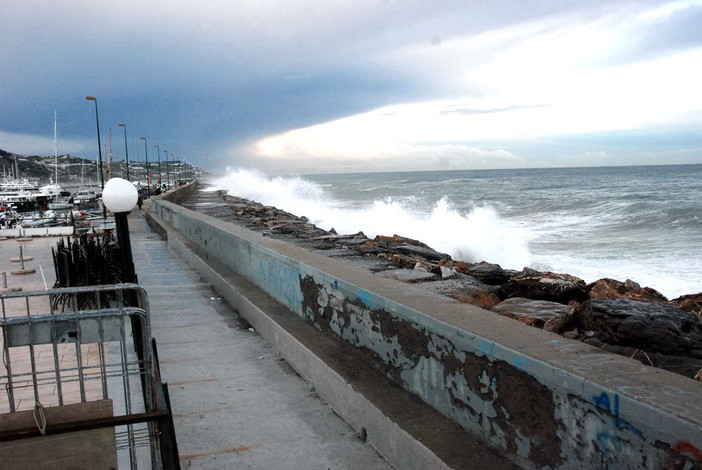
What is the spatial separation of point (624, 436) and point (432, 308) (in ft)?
5.05

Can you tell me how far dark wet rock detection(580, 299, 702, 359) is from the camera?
11.2ft

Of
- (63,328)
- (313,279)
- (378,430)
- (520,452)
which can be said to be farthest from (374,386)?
(63,328)

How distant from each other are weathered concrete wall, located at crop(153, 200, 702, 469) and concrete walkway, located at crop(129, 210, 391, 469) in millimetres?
604

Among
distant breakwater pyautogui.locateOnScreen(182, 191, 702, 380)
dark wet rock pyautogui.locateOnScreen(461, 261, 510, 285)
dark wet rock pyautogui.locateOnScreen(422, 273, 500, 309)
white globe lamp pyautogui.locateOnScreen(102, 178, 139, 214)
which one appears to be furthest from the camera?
dark wet rock pyautogui.locateOnScreen(461, 261, 510, 285)

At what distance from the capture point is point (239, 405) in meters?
4.23

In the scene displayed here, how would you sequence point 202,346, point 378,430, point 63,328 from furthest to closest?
1. point 202,346
2. point 378,430
3. point 63,328

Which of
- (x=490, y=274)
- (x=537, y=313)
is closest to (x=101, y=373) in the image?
(x=537, y=313)

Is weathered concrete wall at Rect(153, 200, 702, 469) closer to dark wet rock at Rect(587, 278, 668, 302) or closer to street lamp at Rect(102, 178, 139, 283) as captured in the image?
street lamp at Rect(102, 178, 139, 283)

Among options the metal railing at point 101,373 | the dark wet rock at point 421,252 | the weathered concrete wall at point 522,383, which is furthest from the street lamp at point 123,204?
the dark wet rock at point 421,252

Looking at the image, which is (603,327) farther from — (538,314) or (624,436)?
(624,436)

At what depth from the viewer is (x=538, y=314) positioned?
4723mm

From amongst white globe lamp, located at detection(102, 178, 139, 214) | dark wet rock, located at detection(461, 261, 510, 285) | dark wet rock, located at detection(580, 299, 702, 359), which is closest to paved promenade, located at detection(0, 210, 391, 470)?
white globe lamp, located at detection(102, 178, 139, 214)

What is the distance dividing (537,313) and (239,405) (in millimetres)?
2647

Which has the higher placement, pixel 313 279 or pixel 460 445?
pixel 313 279
